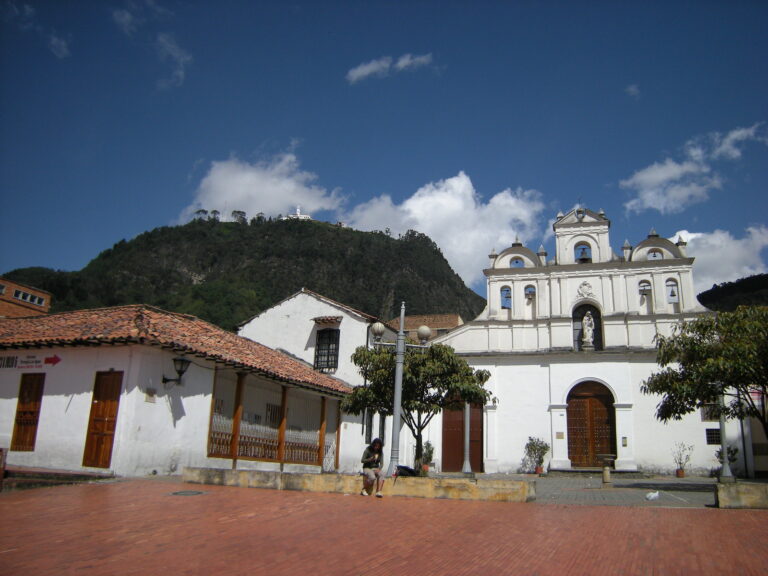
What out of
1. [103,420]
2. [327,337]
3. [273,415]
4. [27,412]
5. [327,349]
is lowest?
[103,420]

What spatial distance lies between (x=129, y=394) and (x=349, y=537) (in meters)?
8.32

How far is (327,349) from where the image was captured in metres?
26.0

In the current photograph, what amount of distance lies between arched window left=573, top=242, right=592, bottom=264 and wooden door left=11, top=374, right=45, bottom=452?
21.6 metres

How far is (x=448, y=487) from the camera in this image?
1184 centimetres

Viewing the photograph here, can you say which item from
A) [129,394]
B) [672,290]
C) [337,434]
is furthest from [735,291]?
[129,394]

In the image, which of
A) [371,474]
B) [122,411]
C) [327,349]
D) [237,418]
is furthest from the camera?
[327,349]

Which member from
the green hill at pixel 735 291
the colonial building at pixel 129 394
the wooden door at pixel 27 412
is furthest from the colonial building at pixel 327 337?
the green hill at pixel 735 291

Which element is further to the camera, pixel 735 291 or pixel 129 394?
pixel 735 291

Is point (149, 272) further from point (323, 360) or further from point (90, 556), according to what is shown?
point (90, 556)

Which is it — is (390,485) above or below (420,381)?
below

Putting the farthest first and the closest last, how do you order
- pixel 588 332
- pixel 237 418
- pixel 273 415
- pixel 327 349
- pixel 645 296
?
pixel 645 296
pixel 588 332
pixel 327 349
pixel 273 415
pixel 237 418

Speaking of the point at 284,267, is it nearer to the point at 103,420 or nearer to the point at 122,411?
the point at 103,420

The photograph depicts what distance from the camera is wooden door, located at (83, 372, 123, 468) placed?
45.2 ft

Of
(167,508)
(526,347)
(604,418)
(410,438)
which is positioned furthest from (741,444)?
(167,508)
